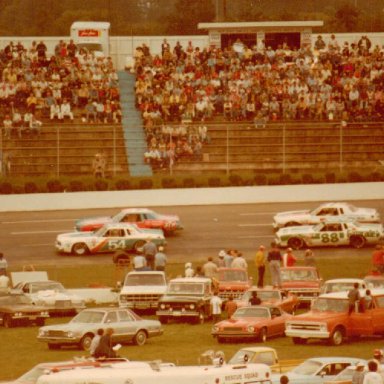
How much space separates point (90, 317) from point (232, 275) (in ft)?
23.6

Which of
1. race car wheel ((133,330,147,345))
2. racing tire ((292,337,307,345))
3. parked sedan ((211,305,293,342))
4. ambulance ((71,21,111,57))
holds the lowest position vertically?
racing tire ((292,337,307,345))

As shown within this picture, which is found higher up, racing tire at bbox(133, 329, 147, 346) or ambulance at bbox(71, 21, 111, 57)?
ambulance at bbox(71, 21, 111, 57)

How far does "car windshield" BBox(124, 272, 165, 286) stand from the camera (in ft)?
121

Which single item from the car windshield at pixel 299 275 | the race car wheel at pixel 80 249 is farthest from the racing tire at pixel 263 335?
the race car wheel at pixel 80 249

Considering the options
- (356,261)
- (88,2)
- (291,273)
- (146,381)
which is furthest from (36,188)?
(88,2)

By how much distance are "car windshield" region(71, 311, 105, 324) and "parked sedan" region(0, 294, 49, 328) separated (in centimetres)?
313

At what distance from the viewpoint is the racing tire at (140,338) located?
31.5 metres

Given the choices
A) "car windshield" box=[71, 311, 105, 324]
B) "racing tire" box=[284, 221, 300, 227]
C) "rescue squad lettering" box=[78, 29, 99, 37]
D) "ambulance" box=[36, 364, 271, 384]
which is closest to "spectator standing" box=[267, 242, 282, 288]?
"car windshield" box=[71, 311, 105, 324]

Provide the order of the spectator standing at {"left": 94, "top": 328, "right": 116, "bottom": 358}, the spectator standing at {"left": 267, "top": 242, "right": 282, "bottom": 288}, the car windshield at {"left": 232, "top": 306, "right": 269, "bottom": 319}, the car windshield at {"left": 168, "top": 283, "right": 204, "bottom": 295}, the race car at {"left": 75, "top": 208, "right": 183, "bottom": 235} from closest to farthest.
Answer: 1. the spectator standing at {"left": 94, "top": 328, "right": 116, "bottom": 358}
2. the car windshield at {"left": 232, "top": 306, "right": 269, "bottom": 319}
3. the car windshield at {"left": 168, "top": 283, "right": 204, "bottom": 295}
4. the spectator standing at {"left": 267, "top": 242, "right": 282, "bottom": 288}
5. the race car at {"left": 75, "top": 208, "right": 183, "bottom": 235}

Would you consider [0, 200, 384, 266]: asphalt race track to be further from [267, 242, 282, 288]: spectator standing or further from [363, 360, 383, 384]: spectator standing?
[363, 360, 383, 384]: spectator standing

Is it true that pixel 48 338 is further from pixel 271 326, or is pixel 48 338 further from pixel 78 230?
pixel 78 230

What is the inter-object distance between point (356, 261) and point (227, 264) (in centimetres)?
627

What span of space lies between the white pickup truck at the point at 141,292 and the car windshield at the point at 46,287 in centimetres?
169

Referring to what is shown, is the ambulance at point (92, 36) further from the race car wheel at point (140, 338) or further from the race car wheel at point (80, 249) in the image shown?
the race car wheel at point (140, 338)
